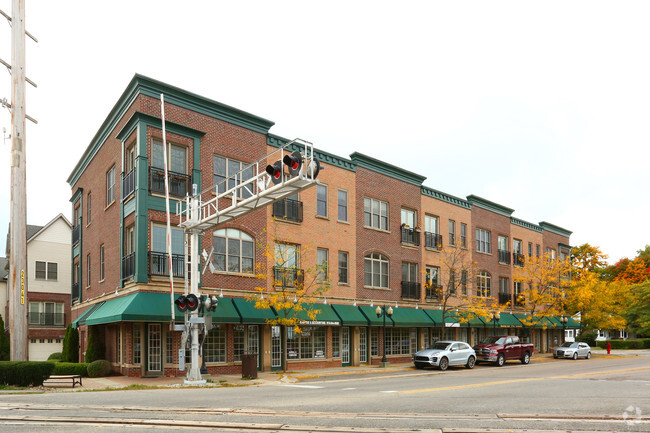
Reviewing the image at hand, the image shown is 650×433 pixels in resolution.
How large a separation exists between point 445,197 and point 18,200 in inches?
1189

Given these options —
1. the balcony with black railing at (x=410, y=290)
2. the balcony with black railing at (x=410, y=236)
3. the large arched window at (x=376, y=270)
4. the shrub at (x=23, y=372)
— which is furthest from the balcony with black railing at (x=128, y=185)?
the balcony with black railing at (x=410, y=290)

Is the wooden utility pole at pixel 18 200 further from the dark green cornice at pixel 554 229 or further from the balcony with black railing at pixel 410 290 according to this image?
the dark green cornice at pixel 554 229

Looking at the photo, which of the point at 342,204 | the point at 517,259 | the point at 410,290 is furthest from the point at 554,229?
the point at 342,204

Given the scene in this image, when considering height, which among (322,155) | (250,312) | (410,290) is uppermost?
(322,155)

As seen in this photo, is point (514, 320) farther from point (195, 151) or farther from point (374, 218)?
point (195, 151)

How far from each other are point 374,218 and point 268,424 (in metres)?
Answer: 26.7

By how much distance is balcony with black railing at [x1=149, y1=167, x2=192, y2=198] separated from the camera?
26.0 metres

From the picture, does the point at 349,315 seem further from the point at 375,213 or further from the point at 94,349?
the point at 94,349

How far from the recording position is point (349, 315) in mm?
32906

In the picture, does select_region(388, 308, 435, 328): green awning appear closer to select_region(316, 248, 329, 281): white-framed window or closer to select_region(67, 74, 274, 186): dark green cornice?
select_region(316, 248, 329, 281): white-framed window

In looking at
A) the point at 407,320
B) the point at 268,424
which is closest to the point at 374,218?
the point at 407,320

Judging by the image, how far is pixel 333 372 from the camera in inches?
1127

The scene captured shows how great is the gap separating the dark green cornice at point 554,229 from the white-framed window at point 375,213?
84.1 ft

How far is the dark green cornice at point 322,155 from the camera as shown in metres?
31.1
